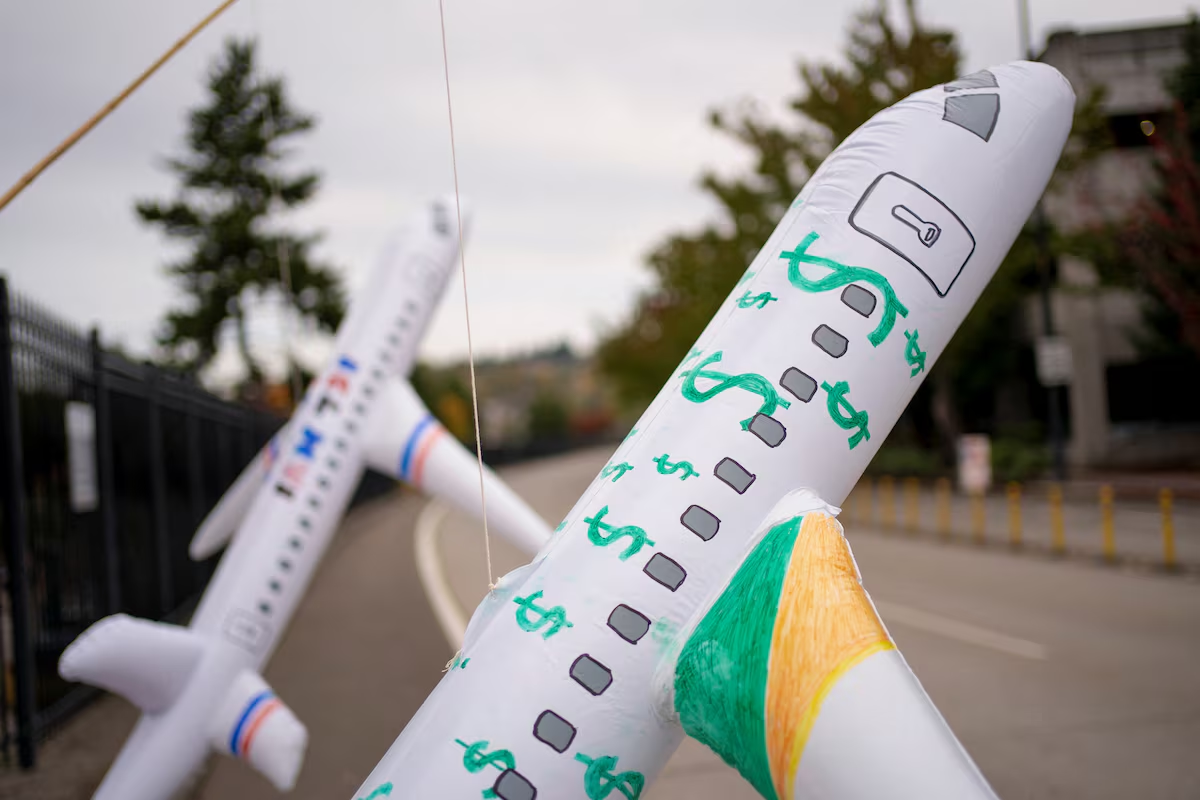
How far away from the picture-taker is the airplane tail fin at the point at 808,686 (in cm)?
304

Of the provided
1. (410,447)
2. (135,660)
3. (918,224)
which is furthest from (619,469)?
(410,447)

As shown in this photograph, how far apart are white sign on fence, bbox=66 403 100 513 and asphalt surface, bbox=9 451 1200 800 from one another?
1946 millimetres

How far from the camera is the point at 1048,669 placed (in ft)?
29.9

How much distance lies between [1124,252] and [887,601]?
44.9 feet

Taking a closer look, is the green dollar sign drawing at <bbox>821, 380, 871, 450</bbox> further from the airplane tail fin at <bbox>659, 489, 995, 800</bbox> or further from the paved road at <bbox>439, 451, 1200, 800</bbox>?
the paved road at <bbox>439, 451, 1200, 800</bbox>

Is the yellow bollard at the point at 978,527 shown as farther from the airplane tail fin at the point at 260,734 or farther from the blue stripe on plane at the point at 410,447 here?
the airplane tail fin at the point at 260,734

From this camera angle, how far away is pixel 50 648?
8.41m

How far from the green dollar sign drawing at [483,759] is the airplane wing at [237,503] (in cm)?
619

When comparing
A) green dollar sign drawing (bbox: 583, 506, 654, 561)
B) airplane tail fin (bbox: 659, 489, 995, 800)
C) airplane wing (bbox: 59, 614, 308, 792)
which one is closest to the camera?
airplane tail fin (bbox: 659, 489, 995, 800)

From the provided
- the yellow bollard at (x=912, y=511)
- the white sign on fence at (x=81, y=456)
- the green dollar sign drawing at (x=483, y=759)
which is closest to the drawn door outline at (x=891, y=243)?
the green dollar sign drawing at (x=483, y=759)

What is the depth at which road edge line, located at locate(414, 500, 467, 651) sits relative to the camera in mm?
11977

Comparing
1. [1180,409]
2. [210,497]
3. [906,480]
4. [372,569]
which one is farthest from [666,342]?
[210,497]

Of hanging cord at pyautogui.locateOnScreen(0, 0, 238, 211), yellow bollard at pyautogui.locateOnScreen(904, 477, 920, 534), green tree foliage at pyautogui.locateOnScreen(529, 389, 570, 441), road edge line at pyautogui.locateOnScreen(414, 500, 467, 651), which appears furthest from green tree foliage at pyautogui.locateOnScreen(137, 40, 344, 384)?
green tree foliage at pyautogui.locateOnScreen(529, 389, 570, 441)

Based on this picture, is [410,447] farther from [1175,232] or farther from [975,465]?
[1175,232]
